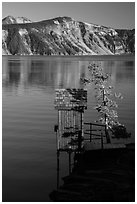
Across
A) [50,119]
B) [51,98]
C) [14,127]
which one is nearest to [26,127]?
[14,127]

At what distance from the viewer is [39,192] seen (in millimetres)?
29547

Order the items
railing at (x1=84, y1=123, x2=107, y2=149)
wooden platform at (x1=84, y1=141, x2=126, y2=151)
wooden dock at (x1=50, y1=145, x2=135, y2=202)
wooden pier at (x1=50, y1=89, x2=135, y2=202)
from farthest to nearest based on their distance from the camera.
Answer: railing at (x1=84, y1=123, x2=107, y2=149), wooden platform at (x1=84, y1=141, x2=126, y2=151), wooden pier at (x1=50, y1=89, x2=135, y2=202), wooden dock at (x1=50, y1=145, x2=135, y2=202)

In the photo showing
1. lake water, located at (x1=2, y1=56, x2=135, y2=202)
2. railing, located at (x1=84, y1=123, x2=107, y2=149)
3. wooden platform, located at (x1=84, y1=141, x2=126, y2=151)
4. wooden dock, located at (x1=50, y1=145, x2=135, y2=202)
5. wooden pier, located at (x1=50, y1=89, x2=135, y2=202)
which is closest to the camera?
wooden dock, located at (x1=50, y1=145, x2=135, y2=202)

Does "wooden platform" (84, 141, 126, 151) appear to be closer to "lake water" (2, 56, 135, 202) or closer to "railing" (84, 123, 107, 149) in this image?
"railing" (84, 123, 107, 149)

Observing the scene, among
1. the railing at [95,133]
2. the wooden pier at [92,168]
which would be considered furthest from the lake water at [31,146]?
the railing at [95,133]

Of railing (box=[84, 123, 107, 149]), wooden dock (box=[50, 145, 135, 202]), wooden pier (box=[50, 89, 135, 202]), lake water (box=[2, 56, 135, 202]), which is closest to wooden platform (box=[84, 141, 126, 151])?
wooden pier (box=[50, 89, 135, 202])

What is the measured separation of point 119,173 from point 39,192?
6.91 m

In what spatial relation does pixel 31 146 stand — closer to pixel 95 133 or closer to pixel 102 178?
pixel 95 133

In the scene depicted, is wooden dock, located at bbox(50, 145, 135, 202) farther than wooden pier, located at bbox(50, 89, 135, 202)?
No

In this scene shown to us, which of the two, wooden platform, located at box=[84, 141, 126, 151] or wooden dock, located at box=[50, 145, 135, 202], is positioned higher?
wooden platform, located at box=[84, 141, 126, 151]

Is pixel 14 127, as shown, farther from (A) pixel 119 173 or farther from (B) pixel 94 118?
(A) pixel 119 173

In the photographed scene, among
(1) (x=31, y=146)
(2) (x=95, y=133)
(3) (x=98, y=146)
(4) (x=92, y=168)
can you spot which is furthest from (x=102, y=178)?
(2) (x=95, y=133)

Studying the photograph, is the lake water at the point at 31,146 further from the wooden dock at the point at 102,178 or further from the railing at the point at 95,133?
the railing at the point at 95,133

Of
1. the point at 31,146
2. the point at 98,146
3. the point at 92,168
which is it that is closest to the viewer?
the point at 92,168
